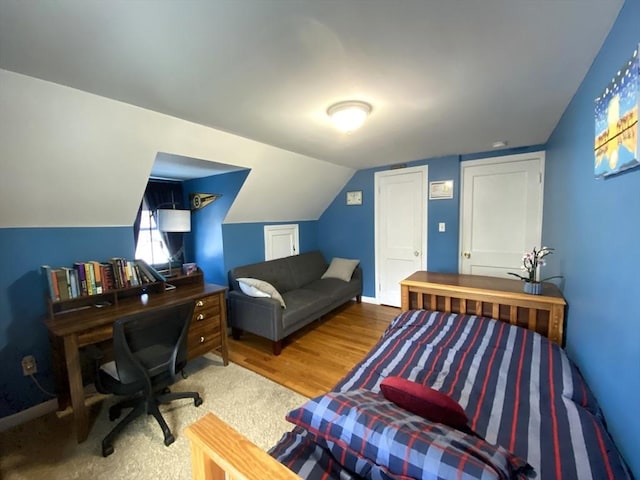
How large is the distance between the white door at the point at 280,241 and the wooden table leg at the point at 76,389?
230 cm

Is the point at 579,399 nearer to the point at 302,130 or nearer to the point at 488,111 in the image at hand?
the point at 488,111

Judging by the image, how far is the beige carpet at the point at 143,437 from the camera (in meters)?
1.53

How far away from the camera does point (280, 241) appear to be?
4.07m

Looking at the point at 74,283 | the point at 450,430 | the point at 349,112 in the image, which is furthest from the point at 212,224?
the point at 450,430

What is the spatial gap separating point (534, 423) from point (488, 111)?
1965 mm

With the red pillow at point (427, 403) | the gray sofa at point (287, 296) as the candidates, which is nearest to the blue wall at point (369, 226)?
the gray sofa at point (287, 296)

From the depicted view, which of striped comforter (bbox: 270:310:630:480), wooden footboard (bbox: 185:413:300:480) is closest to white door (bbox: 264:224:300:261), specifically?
striped comforter (bbox: 270:310:630:480)

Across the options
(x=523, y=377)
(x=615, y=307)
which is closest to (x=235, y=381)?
(x=523, y=377)

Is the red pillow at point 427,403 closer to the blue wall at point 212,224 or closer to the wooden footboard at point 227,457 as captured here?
the wooden footboard at point 227,457

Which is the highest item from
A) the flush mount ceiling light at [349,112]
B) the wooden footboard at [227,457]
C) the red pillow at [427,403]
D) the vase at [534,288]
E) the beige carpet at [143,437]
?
the flush mount ceiling light at [349,112]

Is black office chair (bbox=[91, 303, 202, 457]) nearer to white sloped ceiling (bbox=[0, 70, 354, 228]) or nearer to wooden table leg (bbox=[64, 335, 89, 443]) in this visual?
wooden table leg (bbox=[64, 335, 89, 443])

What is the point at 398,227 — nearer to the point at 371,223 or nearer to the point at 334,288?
the point at 371,223

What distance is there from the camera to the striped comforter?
2.92 feet

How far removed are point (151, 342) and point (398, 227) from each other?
3316mm
